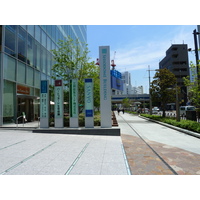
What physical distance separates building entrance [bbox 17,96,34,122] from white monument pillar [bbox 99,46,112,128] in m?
9.60

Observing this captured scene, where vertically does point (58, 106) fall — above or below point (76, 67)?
below

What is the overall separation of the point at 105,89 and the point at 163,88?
12901mm

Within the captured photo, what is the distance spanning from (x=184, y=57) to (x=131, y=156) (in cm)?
7739

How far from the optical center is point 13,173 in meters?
4.42

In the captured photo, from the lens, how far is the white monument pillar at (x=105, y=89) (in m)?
11.0

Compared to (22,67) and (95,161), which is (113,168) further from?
(22,67)

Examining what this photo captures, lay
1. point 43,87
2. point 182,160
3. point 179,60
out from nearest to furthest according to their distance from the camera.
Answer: point 182,160 < point 43,87 < point 179,60

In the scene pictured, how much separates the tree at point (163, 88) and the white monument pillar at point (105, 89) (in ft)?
40.6

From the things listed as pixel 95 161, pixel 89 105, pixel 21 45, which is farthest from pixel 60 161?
pixel 21 45

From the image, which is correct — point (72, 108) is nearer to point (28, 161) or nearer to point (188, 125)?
point (28, 161)

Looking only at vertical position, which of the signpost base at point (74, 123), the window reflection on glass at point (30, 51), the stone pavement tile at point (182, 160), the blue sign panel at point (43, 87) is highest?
the window reflection on glass at point (30, 51)

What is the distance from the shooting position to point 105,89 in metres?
11.2

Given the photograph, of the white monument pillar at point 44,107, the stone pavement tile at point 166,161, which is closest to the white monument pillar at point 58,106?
the white monument pillar at point 44,107

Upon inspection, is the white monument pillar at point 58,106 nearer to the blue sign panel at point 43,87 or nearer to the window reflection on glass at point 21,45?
the blue sign panel at point 43,87
